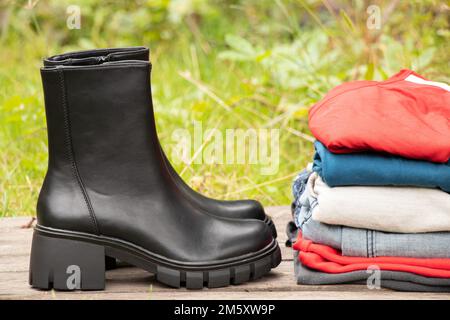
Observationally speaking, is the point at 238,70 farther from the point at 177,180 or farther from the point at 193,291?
the point at 193,291

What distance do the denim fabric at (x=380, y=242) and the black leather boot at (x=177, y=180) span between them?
0.22 meters

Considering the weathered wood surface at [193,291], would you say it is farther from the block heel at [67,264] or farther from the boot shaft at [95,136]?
the boot shaft at [95,136]

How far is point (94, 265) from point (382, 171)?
1.88 ft

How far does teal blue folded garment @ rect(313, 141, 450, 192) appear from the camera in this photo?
139 centimetres

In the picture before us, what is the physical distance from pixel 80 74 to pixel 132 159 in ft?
0.61

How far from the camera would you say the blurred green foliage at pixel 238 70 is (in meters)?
2.55

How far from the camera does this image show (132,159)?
1421 millimetres

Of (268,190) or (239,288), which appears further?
(268,190)

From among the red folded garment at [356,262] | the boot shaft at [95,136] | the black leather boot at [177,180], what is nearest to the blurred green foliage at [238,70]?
the black leather boot at [177,180]

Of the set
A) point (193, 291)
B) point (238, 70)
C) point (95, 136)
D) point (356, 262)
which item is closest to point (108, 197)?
point (95, 136)

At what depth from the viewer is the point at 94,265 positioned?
1.42 m

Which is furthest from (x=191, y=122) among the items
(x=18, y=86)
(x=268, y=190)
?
(x=18, y=86)

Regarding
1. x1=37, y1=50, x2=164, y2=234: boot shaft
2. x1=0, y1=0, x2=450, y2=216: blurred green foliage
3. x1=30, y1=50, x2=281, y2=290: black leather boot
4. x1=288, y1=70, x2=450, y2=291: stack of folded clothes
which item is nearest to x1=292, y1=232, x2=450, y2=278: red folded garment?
x1=288, y1=70, x2=450, y2=291: stack of folded clothes
